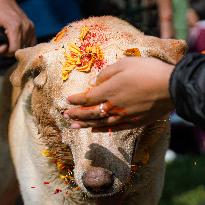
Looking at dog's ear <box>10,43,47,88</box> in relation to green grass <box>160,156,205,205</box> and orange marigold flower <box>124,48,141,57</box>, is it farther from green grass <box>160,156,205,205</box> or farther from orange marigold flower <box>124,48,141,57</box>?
green grass <box>160,156,205,205</box>

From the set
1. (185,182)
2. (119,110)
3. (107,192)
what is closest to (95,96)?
(119,110)

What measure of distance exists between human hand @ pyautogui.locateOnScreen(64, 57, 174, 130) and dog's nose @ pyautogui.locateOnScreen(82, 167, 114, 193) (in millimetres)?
586

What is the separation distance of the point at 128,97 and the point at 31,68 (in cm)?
152

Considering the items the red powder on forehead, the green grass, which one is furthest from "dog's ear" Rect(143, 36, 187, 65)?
the green grass

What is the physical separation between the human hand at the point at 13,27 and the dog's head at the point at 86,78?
28 centimetres

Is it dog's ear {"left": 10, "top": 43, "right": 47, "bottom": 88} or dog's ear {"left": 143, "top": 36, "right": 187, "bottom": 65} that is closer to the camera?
dog's ear {"left": 143, "top": 36, "right": 187, "bottom": 65}

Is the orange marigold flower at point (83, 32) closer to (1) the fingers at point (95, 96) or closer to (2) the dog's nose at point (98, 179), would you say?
(2) the dog's nose at point (98, 179)

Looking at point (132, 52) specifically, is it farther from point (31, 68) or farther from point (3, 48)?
point (3, 48)

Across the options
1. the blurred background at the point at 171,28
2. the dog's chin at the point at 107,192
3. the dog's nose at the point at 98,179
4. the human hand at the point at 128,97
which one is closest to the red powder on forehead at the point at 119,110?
the human hand at the point at 128,97

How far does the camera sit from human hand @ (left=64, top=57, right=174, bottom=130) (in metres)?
2.75

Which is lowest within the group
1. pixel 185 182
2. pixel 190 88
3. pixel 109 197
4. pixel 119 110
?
pixel 185 182

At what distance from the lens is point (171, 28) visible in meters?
5.91

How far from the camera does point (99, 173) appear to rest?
348 cm

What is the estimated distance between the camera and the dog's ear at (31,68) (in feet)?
13.6
